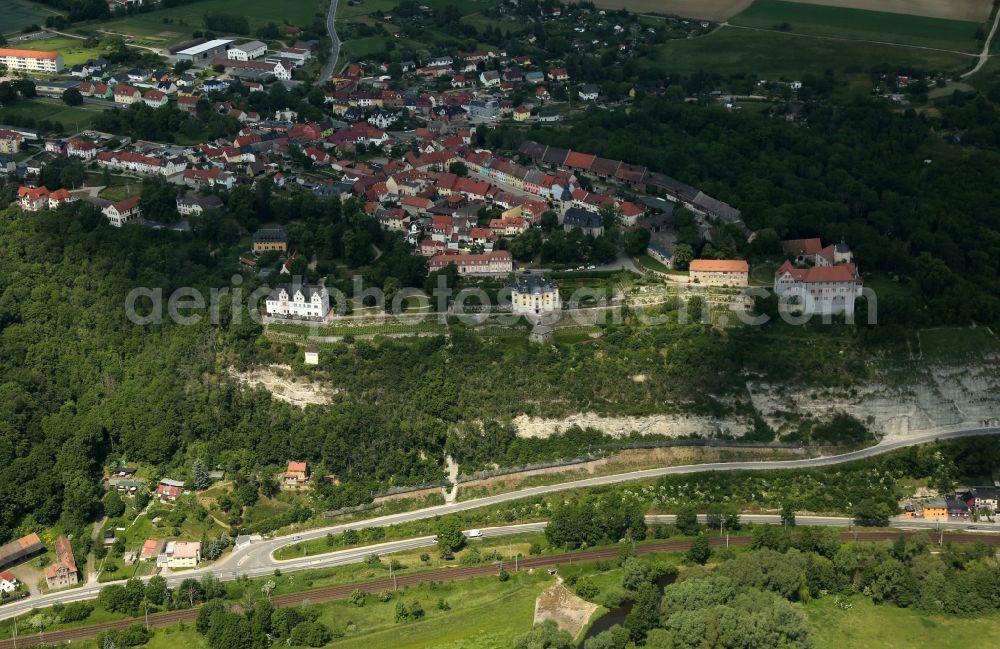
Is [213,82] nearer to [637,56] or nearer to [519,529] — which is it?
[637,56]

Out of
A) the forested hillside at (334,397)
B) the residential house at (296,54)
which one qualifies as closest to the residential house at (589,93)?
the residential house at (296,54)

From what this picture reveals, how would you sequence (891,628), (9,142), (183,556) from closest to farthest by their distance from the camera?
1. (891,628)
2. (183,556)
3. (9,142)

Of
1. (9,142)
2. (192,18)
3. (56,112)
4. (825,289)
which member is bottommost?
(825,289)

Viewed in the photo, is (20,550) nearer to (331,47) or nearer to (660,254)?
(660,254)

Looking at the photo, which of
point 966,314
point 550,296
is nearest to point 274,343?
point 550,296

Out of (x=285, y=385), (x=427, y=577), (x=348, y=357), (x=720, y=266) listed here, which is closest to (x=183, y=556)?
(x=285, y=385)

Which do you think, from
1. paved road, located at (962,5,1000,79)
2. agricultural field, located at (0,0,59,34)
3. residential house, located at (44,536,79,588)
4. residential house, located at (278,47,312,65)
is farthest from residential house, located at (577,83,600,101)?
residential house, located at (44,536,79,588)
